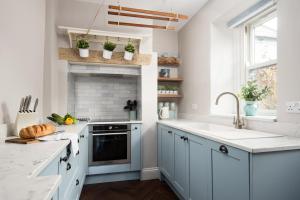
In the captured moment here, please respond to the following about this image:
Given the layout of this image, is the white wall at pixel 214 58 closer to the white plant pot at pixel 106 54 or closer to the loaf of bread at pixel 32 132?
the white plant pot at pixel 106 54

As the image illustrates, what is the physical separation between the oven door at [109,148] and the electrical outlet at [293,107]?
6.58 feet

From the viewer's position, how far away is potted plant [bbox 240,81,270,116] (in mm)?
1917

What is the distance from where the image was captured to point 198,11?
3.00 metres

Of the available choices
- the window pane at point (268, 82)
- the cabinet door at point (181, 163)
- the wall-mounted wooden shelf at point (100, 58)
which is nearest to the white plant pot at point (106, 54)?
the wall-mounted wooden shelf at point (100, 58)

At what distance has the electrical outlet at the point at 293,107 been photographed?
55.7 inches

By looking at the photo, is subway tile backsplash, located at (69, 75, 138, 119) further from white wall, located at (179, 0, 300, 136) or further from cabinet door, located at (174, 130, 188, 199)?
cabinet door, located at (174, 130, 188, 199)

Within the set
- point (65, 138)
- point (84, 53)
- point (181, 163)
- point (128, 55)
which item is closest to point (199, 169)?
point (181, 163)

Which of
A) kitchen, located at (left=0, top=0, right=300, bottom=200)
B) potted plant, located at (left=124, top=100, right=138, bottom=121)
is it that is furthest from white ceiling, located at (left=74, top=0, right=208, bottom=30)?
potted plant, located at (left=124, top=100, right=138, bottom=121)

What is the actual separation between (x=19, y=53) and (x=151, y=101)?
1856 mm

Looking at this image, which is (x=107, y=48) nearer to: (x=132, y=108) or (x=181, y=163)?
(x=132, y=108)

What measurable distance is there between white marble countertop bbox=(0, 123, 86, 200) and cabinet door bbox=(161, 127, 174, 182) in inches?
60.7

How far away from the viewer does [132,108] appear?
10.6 ft

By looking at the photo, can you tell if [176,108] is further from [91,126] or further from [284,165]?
[284,165]

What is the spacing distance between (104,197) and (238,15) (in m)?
2.83
